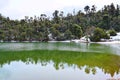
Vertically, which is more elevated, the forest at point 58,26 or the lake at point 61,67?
the forest at point 58,26

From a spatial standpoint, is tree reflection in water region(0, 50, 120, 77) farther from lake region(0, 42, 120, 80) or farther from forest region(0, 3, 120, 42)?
forest region(0, 3, 120, 42)

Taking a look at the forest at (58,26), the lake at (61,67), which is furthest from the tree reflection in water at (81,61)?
the forest at (58,26)

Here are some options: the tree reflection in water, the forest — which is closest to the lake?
the tree reflection in water

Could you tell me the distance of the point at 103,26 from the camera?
11019 cm

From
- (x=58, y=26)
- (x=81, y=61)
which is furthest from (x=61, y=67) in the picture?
(x=58, y=26)

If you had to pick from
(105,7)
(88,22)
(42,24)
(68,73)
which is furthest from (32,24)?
(68,73)

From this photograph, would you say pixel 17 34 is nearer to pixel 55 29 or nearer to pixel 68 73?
pixel 55 29

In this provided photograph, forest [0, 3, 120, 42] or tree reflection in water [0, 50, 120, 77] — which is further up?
forest [0, 3, 120, 42]

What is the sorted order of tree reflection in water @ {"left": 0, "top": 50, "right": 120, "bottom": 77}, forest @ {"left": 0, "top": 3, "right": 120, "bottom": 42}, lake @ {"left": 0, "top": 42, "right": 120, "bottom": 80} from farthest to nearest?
forest @ {"left": 0, "top": 3, "right": 120, "bottom": 42}
tree reflection in water @ {"left": 0, "top": 50, "right": 120, "bottom": 77}
lake @ {"left": 0, "top": 42, "right": 120, "bottom": 80}

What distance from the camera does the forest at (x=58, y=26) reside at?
106875 millimetres

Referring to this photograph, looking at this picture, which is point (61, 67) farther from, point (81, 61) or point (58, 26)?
point (58, 26)

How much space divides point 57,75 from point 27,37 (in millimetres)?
88029

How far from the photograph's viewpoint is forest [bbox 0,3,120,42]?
107 m

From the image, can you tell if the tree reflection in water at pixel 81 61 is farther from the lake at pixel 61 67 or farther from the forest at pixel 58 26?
the forest at pixel 58 26
